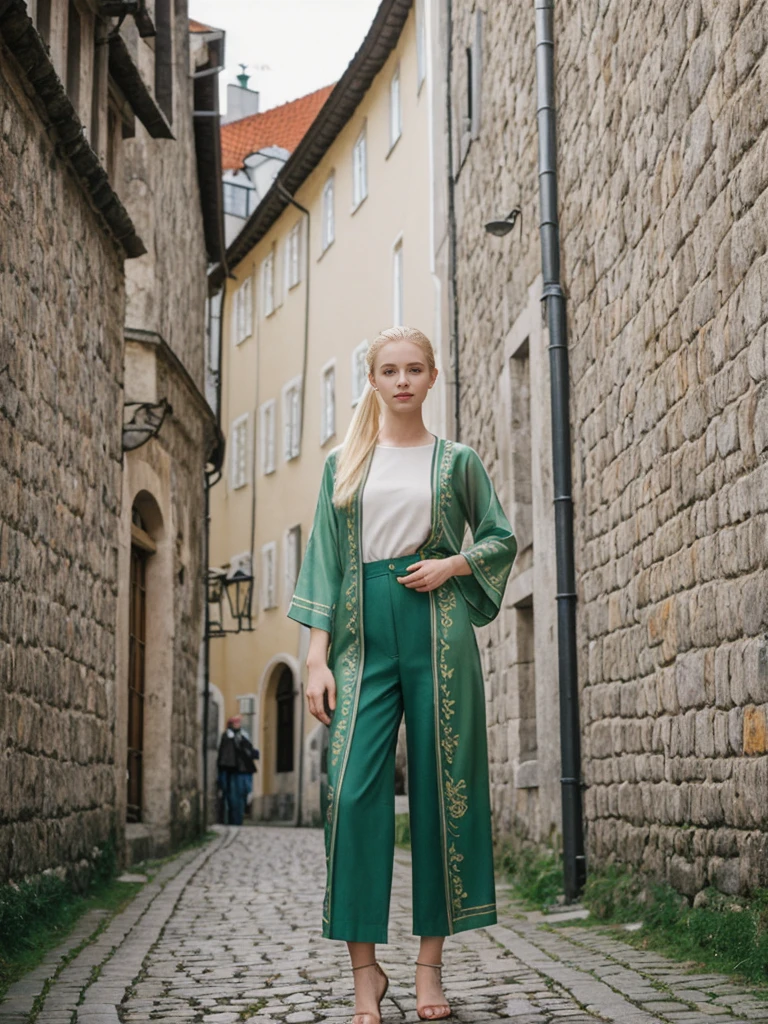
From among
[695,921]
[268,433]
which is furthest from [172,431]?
[268,433]

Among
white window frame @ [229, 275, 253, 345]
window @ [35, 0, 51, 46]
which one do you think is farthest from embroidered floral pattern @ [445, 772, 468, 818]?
white window frame @ [229, 275, 253, 345]

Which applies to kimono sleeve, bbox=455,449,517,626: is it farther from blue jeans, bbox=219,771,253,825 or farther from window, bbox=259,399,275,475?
window, bbox=259,399,275,475

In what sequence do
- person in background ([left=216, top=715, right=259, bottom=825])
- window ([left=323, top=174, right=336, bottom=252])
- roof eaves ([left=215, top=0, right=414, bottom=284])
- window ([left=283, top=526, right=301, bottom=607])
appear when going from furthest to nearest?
1. window ([left=283, top=526, right=301, bottom=607])
2. window ([left=323, top=174, right=336, bottom=252])
3. person in background ([left=216, top=715, right=259, bottom=825])
4. roof eaves ([left=215, top=0, right=414, bottom=284])

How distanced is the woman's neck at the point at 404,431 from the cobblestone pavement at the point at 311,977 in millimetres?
1570

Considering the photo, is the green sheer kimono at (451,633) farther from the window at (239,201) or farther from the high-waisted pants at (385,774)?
the window at (239,201)

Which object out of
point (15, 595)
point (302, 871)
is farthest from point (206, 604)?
point (15, 595)

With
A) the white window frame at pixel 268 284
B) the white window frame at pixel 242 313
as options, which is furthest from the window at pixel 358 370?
the white window frame at pixel 242 313

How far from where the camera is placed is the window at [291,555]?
84.4 feet

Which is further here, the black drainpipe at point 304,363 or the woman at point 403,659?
the black drainpipe at point 304,363

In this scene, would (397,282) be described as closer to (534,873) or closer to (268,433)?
(268,433)

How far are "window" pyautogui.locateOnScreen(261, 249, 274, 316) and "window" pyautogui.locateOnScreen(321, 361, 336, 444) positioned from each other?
395 cm

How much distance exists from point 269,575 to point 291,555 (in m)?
1.26

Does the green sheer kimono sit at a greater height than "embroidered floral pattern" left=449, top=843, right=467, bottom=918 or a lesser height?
greater

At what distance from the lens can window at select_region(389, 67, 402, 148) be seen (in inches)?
813
